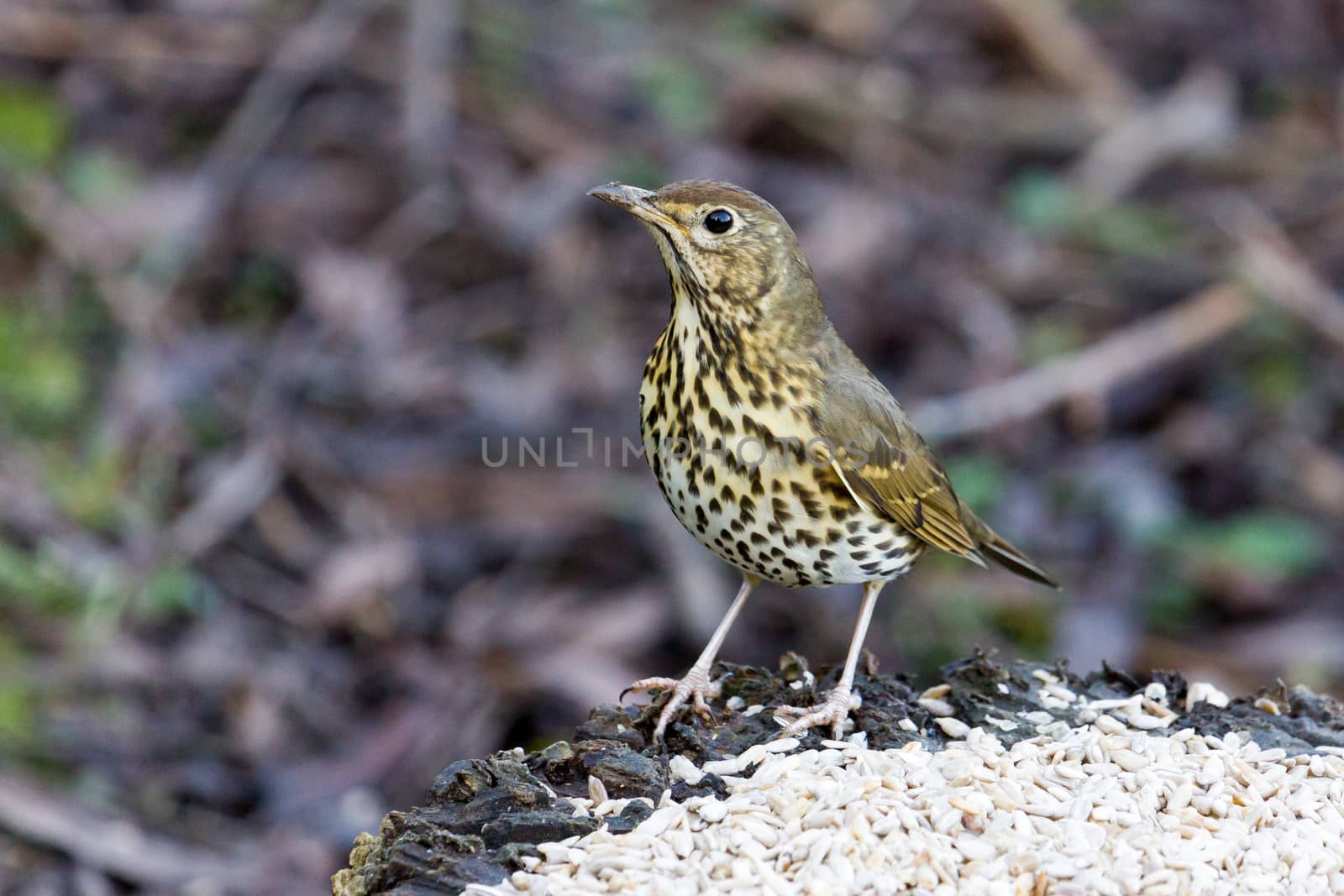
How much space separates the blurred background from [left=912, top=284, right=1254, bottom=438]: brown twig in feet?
0.07

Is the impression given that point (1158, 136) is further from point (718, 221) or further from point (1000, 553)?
point (718, 221)

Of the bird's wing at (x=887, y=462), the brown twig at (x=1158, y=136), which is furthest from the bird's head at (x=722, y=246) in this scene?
the brown twig at (x=1158, y=136)

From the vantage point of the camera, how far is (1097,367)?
634cm

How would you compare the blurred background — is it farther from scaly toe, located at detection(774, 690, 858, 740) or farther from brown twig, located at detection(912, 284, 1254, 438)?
scaly toe, located at detection(774, 690, 858, 740)

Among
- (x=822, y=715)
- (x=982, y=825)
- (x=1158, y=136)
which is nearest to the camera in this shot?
(x=982, y=825)

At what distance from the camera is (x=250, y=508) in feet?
18.7

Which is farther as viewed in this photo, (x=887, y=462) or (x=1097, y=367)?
(x=1097, y=367)

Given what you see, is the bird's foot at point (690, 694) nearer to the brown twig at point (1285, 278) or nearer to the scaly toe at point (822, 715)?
the scaly toe at point (822, 715)

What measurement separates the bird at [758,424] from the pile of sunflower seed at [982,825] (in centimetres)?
33

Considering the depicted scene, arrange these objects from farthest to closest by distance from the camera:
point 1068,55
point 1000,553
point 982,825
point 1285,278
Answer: point 1068,55, point 1285,278, point 1000,553, point 982,825

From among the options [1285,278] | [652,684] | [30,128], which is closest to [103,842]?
[652,684]

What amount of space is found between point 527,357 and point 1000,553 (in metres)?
2.77

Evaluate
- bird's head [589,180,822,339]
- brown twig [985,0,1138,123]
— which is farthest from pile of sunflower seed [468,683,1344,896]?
brown twig [985,0,1138,123]

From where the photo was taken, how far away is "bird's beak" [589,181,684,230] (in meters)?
3.45
